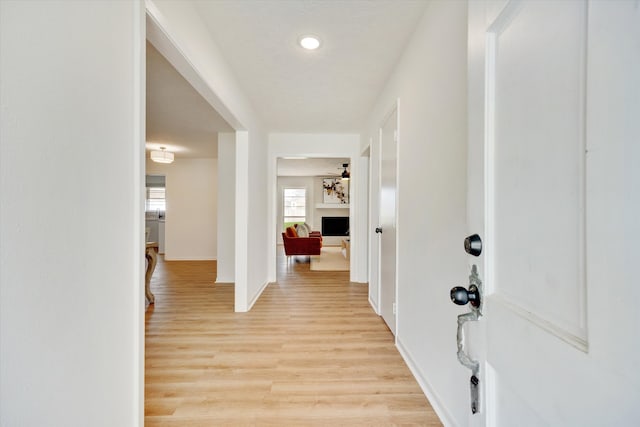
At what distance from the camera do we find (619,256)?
386 millimetres

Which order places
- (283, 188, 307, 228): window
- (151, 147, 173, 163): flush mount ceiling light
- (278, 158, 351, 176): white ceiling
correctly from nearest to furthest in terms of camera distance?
(151, 147, 173, 163): flush mount ceiling light < (278, 158, 351, 176): white ceiling < (283, 188, 307, 228): window

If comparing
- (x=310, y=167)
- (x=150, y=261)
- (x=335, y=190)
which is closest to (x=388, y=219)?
(x=150, y=261)

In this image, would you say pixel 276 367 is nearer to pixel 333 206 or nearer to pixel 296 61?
pixel 296 61

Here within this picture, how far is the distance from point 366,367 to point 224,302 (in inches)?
83.2

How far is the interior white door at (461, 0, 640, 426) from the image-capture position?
380mm

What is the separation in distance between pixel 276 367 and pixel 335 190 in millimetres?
7913

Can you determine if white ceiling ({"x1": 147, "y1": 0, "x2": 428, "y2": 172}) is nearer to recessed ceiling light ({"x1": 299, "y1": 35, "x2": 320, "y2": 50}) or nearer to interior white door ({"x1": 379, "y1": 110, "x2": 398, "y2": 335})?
recessed ceiling light ({"x1": 299, "y1": 35, "x2": 320, "y2": 50})

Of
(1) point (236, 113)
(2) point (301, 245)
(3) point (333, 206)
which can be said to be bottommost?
(2) point (301, 245)

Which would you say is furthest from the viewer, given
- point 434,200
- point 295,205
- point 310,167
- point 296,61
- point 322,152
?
point 295,205

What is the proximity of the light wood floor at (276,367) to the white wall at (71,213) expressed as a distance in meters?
0.60

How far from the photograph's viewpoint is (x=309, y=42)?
204cm

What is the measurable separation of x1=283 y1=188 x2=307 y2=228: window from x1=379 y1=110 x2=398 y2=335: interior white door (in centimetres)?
684

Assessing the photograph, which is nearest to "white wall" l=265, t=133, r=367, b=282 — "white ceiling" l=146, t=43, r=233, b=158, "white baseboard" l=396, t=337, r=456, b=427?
"white ceiling" l=146, t=43, r=233, b=158

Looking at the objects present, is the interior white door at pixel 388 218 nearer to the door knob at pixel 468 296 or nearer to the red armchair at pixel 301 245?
the door knob at pixel 468 296
